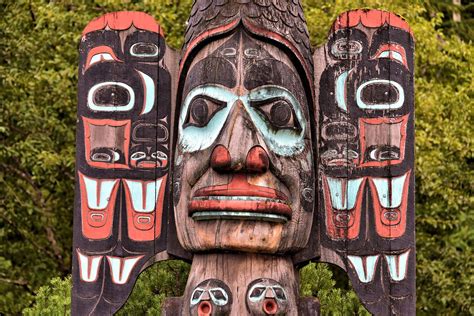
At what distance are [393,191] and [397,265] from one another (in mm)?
429

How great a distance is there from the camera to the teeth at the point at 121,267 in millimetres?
5934

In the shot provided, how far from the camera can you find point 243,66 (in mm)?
5859

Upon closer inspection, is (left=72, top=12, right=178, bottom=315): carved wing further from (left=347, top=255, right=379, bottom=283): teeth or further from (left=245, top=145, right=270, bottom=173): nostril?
(left=347, top=255, right=379, bottom=283): teeth

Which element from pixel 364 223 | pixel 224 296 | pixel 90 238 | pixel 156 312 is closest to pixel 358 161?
pixel 364 223

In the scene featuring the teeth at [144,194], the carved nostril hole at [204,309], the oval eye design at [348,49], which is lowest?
the carved nostril hole at [204,309]

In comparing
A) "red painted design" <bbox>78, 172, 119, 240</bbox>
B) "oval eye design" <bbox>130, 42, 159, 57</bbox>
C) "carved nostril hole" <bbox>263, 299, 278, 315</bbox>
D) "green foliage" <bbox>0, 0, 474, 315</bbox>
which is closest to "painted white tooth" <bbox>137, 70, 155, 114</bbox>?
Answer: "oval eye design" <bbox>130, 42, 159, 57</bbox>

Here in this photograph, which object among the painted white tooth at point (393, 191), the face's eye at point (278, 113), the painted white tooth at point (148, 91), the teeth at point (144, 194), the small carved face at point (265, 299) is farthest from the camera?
the painted white tooth at point (148, 91)

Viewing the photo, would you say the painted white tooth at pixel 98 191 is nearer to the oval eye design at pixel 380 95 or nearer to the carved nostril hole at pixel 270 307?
the carved nostril hole at pixel 270 307

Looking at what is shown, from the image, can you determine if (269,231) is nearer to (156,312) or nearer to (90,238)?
(90,238)

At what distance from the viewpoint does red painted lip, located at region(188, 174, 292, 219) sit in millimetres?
5590

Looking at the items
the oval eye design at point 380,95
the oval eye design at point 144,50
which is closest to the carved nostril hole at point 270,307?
the oval eye design at point 380,95

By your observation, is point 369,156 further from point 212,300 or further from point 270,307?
point 212,300

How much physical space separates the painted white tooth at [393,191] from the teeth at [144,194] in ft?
4.24

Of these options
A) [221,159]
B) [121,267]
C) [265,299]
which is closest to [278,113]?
[221,159]
